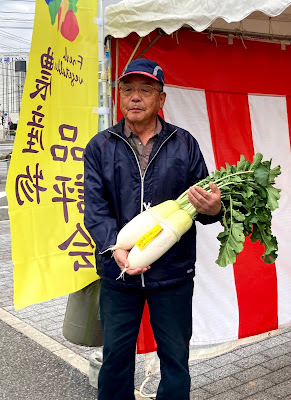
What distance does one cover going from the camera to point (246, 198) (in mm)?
3018

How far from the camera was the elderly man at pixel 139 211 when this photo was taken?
300 cm

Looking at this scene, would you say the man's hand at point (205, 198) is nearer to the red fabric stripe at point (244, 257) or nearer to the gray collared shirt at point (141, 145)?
the gray collared shirt at point (141, 145)

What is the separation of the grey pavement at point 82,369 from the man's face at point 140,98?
1.97 metres

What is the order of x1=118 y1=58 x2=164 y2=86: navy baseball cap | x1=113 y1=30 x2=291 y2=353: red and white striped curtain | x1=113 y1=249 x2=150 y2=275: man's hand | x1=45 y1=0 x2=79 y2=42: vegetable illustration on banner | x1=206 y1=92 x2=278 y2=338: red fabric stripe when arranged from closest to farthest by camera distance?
x1=113 y1=249 x2=150 y2=275: man's hand
x1=118 y1=58 x2=164 y2=86: navy baseball cap
x1=45 y1=0 x2=79 y2=42: vegetable illustration on banner
x1=113 y1=30 x2=291 y2=353: red and white striped curtain
x1=206 y1=92 x2=278 y2=338: red fabric stripe

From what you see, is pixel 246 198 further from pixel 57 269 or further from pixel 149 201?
pixel 57 269

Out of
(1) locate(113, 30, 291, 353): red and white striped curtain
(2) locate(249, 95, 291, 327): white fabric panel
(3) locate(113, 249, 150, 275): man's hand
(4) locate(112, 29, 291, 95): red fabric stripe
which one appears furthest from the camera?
(2) locate(249, 95, 291, 327): white fabric panel

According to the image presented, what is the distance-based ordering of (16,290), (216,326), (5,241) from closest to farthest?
1. (16,290)
2. (216,326)
3. (5,241)

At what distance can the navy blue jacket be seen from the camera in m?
2.99

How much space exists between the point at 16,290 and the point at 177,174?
54.6 inches

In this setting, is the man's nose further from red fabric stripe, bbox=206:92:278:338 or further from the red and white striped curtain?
red fabric stripe, bbox=206:92:278:338

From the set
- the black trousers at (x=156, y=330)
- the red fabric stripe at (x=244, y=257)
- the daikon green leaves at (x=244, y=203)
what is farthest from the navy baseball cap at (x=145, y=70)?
the red fabric stripe at (x=244, y=257)

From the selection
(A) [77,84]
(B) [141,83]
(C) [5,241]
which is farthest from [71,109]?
(C) [5,241]

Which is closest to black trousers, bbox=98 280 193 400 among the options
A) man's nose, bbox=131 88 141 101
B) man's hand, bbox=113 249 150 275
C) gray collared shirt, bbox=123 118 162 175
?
man's hand, bbox=113 249 150 275

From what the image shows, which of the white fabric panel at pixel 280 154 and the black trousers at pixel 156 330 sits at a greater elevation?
the white fabric panel at pixel 280 154
